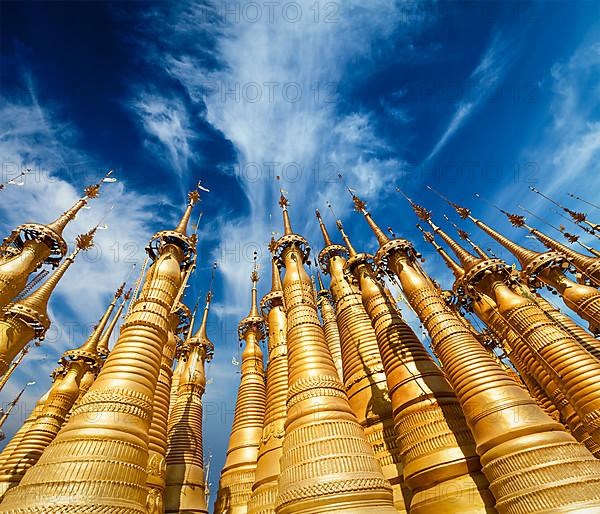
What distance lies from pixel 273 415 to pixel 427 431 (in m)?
6.74

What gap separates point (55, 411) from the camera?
1794cm

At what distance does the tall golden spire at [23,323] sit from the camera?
1394 cm

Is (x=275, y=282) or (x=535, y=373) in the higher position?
(x=275, y=282)

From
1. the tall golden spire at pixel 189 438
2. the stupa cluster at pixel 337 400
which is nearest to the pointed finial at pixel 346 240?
the stupa cluster at pixel 337 400

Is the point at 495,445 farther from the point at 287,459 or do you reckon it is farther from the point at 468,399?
the point at 287,459

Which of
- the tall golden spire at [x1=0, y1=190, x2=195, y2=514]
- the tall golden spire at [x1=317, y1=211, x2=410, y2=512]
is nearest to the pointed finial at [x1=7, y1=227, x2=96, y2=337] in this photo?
the tall golden spire at [x1=0, y1=190, x2=195, y2=514]

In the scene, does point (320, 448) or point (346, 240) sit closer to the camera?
point (320, 448)

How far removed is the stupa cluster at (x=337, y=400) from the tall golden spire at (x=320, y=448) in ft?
0.13

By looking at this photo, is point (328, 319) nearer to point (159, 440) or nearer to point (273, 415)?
point (273, 415)

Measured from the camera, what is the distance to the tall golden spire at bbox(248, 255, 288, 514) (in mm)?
12062

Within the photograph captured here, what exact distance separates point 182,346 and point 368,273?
1388 cm

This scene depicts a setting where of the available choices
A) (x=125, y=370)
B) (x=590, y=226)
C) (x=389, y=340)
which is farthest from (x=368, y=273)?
(x=590, y=226)

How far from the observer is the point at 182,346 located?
2453 cm

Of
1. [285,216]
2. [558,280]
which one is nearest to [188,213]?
[285,216]
